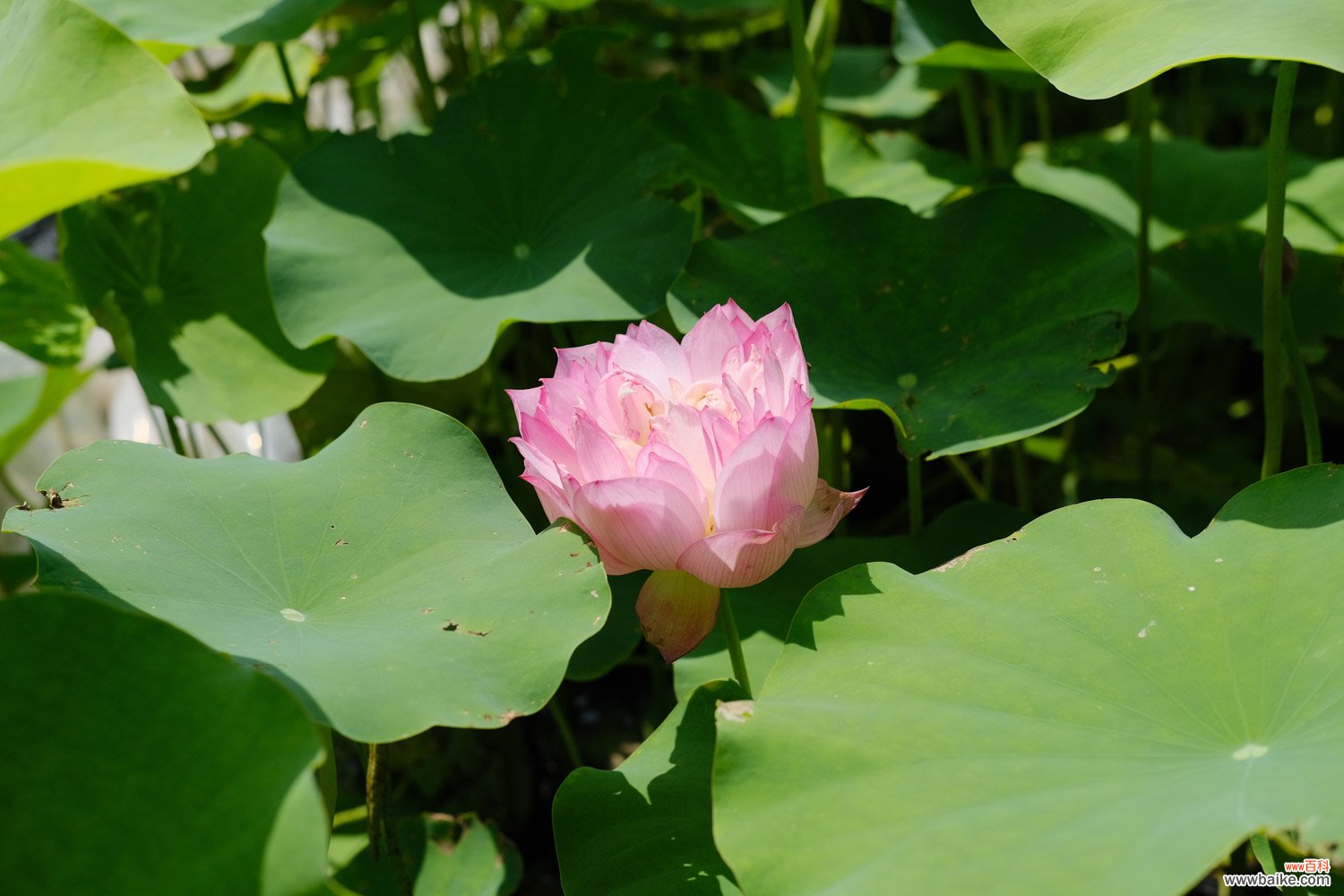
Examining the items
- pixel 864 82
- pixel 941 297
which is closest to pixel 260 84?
pixel 864 82

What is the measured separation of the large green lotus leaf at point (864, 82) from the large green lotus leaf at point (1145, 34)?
2.80ft

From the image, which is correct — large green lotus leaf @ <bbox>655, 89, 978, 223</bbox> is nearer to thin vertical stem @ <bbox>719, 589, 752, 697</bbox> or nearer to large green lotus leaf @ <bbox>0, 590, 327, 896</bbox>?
thin vertical stem @ <bbox>719, 589, 752, 697</bbox>

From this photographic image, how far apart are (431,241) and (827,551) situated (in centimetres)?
60

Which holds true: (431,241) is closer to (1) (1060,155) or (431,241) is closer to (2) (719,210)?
(2) (719,210)

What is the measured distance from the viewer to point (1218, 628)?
0.73 m

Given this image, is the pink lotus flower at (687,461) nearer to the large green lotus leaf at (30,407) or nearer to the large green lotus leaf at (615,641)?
the large green lotus leaf at (615,641)

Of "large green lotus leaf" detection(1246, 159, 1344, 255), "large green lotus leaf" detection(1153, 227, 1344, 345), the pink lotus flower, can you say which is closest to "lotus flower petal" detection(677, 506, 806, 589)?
the pink lotus flower

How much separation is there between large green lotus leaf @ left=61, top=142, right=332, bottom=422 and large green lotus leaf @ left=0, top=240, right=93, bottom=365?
3.0 inches

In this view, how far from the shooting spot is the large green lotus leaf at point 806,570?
979 millimetres

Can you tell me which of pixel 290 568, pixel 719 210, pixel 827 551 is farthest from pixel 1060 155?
pixel 290 568

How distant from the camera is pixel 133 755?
626 millimetres

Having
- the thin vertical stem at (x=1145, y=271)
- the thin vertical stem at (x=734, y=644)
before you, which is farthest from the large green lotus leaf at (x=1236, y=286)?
the thin vertical stem at (x=734, y=644)

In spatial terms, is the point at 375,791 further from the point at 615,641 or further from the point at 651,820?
the point at 615,641

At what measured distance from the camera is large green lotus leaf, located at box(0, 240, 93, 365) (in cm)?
139
